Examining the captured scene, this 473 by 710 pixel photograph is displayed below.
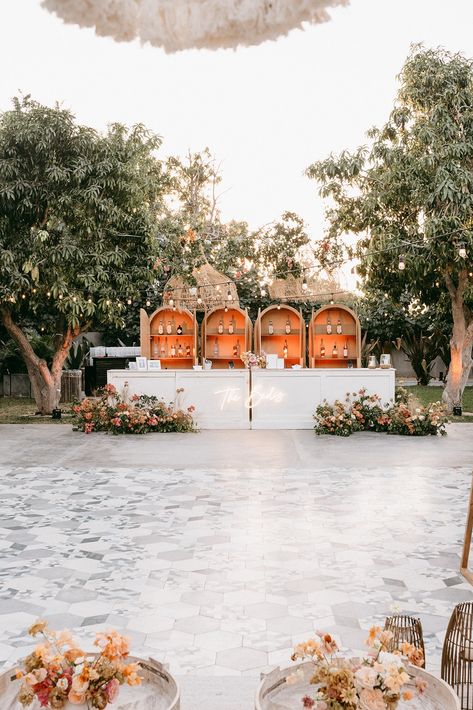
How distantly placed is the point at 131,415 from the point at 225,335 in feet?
11.6

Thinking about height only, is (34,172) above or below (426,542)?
above

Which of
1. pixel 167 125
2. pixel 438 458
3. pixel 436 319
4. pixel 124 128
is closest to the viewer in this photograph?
pixel 438 458

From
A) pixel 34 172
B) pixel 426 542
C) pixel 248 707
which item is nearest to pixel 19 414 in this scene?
pixel 34 172

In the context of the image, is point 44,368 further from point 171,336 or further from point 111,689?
point 111,689

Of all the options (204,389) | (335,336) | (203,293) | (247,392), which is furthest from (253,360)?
(203,293)

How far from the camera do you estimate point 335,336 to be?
13.6m

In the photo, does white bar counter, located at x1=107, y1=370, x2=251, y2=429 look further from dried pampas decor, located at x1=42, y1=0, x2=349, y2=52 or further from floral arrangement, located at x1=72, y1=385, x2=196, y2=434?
dried pampas decor, located at x1=42, y1=0, x2=349, y2=52

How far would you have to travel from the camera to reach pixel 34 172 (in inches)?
467

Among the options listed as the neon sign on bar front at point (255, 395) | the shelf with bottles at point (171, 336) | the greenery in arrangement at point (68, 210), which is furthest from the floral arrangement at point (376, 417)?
the greenery in arrangement at point (68, 210)

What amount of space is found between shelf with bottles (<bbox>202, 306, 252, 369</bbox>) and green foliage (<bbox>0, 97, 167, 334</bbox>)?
187cm

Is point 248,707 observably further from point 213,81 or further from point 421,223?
point 213,81

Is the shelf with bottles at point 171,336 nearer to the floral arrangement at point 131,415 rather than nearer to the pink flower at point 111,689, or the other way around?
the floral arrangement at point 131,415

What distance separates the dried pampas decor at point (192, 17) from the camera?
1266 cm

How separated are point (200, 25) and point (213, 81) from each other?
11.9 feet
